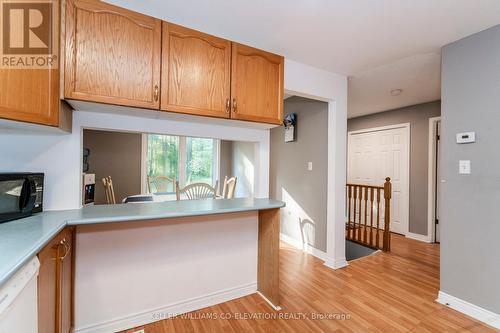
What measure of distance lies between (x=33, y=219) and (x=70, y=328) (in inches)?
31.1

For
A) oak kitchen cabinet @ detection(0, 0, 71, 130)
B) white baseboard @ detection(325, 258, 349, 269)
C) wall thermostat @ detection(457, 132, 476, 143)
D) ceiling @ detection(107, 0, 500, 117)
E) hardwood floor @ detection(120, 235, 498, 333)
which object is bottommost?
hardwood floor @ detection(120, 235, 498, 333)

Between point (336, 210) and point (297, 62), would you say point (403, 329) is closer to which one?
point (336, 210)

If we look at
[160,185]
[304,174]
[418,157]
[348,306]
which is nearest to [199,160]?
[160,185]

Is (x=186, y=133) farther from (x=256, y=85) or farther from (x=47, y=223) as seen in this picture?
(x=47, y=223)

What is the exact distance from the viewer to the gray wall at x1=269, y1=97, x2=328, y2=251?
115 inches

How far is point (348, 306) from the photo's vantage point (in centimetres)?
192

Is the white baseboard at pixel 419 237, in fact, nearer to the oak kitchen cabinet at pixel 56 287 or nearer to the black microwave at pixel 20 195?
the oak kitchen cabinet at pixel 56 287

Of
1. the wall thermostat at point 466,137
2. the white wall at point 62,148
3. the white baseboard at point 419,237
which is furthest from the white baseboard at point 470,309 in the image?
the white wall at point 62,148

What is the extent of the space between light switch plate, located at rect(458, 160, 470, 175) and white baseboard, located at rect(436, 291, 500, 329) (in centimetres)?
107

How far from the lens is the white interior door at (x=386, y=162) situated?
396 cm

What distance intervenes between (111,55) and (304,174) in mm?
2614

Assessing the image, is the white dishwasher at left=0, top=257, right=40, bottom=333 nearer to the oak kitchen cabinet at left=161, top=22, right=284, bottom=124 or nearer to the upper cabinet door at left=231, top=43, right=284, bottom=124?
the oak kitchen cabinet at left=161, top=22, right=284, bottom=124

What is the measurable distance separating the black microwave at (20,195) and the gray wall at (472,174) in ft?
10.1

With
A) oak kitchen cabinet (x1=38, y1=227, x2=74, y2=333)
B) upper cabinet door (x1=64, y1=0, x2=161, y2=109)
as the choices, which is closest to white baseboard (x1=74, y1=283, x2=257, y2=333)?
oak kitchen cabinet (x1=38, y1=227, x2=74, y2=333)
